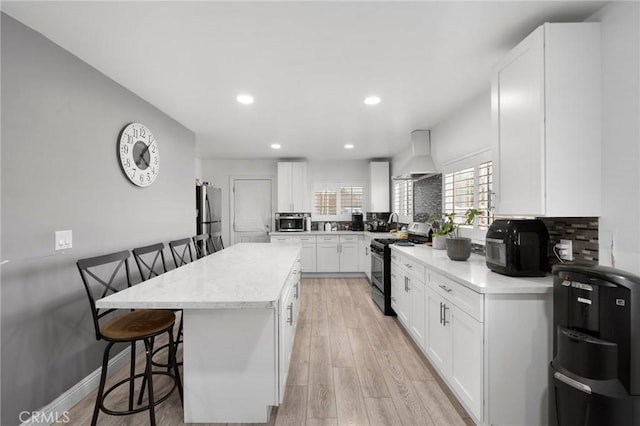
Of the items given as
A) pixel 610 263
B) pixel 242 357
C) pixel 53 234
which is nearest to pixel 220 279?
pixel 242 357

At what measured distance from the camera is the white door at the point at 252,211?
6.08 metres

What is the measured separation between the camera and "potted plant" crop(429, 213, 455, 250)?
2727 millimetres

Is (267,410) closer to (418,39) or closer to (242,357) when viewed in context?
(242,357)

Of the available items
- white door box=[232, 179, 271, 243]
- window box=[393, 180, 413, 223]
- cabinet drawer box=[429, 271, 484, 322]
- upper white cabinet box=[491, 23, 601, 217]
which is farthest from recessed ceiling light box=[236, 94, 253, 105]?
white door box=[232, 179, 271, 243]

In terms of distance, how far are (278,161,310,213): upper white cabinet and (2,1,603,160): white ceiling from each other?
2.52m

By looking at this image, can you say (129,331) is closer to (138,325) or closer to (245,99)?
(138,325)

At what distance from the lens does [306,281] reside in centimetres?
535

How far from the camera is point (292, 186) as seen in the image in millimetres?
5754

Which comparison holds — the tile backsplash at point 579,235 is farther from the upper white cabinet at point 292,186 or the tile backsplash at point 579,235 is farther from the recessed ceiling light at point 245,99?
the upper white cabinet at point 292,186

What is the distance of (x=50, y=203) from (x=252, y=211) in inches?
170

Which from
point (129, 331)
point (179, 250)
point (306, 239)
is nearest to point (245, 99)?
point (179, 250)

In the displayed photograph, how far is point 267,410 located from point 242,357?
0.38 meters

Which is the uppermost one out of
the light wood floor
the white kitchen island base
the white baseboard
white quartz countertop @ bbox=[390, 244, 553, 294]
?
white quartz countertop @ bbox=[390, 244, 553, 294]

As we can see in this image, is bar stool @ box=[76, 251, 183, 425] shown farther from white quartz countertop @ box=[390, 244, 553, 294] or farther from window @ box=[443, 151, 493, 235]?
window @ box=[443, 151, 493, 235]
